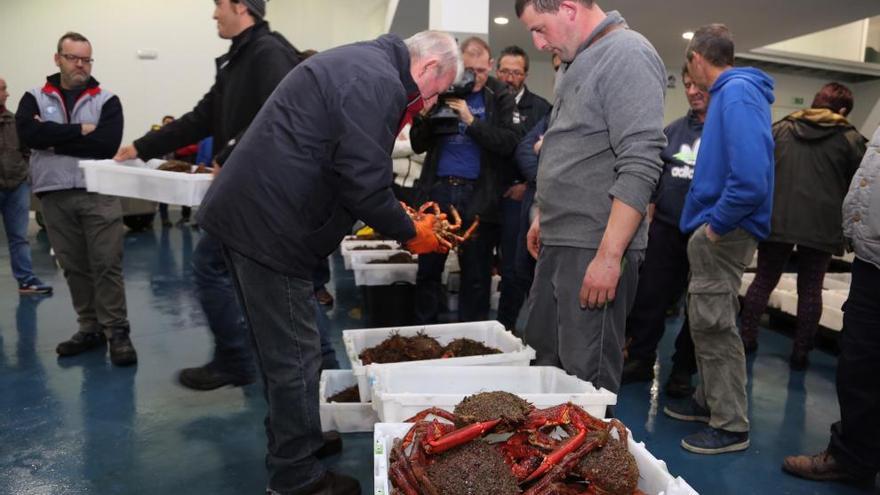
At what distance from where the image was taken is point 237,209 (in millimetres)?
1854

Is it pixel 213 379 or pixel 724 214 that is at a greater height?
pixel 724 214

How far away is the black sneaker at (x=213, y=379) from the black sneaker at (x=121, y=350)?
491mm

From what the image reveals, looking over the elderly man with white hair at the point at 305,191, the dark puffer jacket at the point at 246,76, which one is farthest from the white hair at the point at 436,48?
the dark puffer jacket at the point at 246,76

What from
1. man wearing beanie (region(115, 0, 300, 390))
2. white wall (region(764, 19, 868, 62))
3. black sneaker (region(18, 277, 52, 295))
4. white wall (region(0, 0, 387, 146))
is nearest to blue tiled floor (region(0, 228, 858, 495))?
man wearing beanie (region(115, 0, 300, 390))

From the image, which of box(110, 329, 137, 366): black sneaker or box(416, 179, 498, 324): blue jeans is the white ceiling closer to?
box(416, 179, 498, 324): blue jeans

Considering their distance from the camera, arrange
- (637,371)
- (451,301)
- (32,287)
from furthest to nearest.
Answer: (32,287) < (451,301) < (637,371)

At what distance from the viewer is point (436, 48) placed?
190 centimetres

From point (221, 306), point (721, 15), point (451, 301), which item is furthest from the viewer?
point (721, 15)

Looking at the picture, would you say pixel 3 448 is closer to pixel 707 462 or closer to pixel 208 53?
pixel 707 462

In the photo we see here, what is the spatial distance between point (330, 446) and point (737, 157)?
78.2 inches

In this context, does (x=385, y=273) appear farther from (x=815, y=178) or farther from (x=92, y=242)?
(x=815, y=178)

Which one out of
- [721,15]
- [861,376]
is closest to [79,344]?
[861,376]

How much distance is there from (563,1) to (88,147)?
114 inches

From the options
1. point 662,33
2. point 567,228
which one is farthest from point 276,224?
point 662,33
